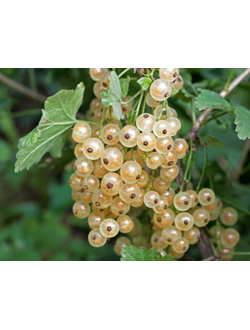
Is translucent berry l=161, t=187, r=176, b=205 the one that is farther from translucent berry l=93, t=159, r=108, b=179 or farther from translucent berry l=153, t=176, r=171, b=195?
translucent berry l=93, t=159, r=108, b=179

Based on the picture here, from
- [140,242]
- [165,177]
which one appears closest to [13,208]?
[140,242]

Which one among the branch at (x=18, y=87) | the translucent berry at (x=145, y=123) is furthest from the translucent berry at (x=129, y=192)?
the branch at (x=18, y=87)

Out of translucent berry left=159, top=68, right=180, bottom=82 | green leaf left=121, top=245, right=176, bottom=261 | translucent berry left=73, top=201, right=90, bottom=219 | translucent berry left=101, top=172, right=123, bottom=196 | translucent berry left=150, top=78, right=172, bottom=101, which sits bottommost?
green leaf left=121, top=245, right=176, bottom=261

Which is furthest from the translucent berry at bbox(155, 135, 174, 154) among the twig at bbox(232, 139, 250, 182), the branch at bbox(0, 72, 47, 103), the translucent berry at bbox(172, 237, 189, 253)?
the branch at bbox(0, 72, 47, 103)

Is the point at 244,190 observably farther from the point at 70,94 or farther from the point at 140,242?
the point at 70,94

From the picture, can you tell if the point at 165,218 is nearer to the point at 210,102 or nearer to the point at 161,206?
the point at 161,206

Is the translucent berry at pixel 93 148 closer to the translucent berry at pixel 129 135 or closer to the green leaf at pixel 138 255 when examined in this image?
the translucent berry at pixel 129 135
